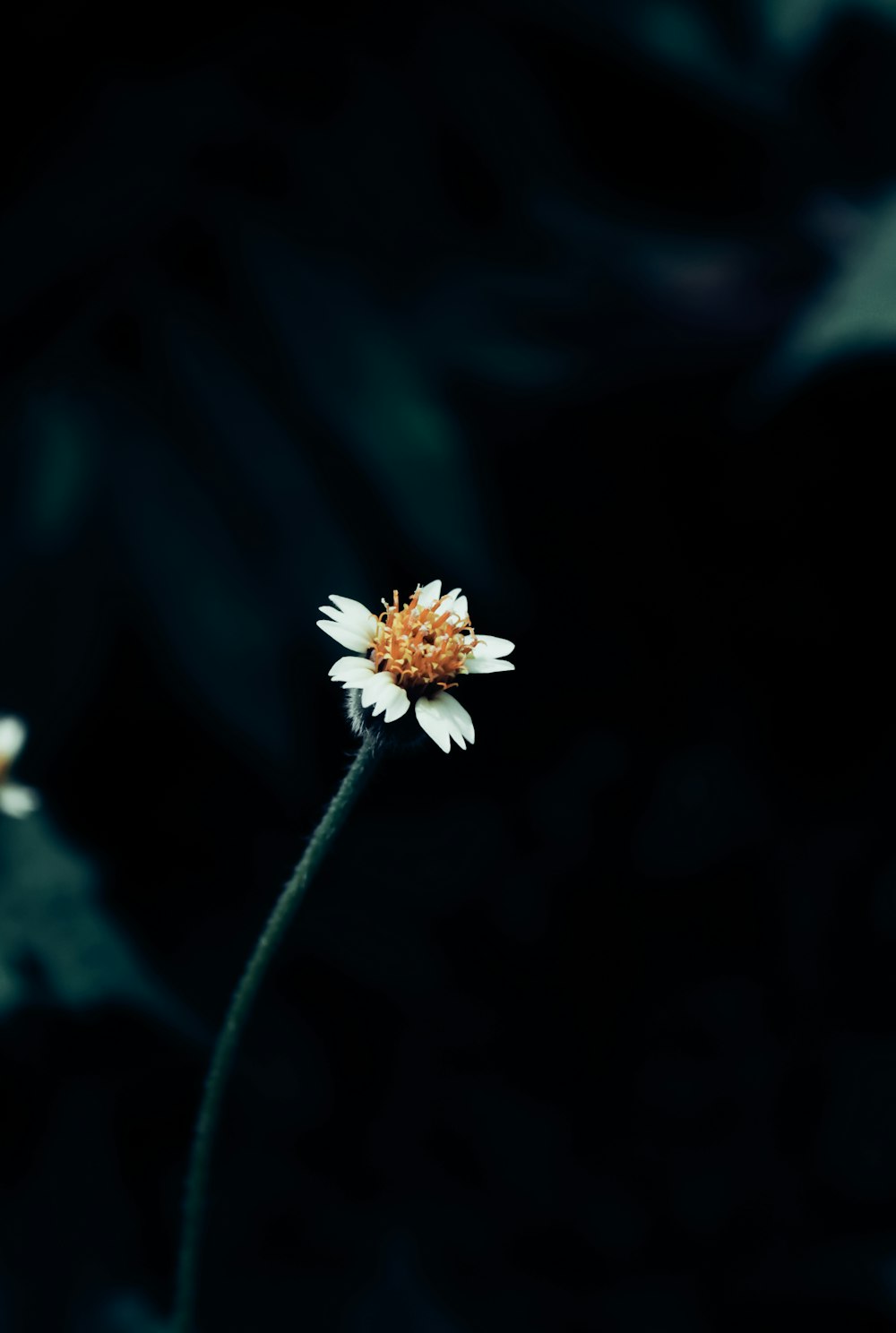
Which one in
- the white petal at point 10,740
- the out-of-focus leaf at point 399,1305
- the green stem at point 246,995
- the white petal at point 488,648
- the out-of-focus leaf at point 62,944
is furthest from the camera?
the out-of-focus leaf at point 399,1305

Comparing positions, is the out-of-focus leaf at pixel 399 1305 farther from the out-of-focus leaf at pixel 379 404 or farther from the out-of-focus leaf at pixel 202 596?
the out-of-focus leaf at pixel 379 404

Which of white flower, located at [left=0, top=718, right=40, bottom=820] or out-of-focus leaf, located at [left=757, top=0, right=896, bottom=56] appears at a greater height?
out-of-focus leaf, located at [left=757, top=0, right=896, bottom=56]

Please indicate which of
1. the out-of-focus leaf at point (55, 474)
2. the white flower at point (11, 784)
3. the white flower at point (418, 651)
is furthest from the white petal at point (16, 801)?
the white flower at point (418, 651)

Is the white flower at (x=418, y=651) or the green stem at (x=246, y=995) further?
the white flower at (x=418, y=651)

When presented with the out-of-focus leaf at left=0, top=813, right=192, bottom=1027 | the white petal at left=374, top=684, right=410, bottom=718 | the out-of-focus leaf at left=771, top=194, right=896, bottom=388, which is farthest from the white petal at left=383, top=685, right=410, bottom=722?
the out-of-focus leaf at left=771, top=194, right=896, bottom=388

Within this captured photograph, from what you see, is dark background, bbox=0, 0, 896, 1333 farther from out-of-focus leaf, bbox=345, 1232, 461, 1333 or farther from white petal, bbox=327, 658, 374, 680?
white petal, bbox=327, 658, 374, 680

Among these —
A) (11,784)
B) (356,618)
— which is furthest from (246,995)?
(11,784)

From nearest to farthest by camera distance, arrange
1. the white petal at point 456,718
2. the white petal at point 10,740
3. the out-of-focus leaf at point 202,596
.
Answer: the white petal at point 456,718
the white petal at point 10,740
the out-of-focus leaf at point 202,596
